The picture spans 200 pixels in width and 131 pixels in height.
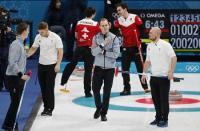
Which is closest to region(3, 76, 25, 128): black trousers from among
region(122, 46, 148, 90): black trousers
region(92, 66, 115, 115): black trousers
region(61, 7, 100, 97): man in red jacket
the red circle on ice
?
region(92, 66, 115, 115): black trousers

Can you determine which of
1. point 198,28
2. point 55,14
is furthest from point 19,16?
point 198,28

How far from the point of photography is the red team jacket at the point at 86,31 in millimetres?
11461

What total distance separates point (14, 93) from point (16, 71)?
36 centimetres

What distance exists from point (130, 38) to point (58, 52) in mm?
2766

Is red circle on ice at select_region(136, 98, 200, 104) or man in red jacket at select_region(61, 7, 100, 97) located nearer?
red circle on ice at select_region(136, 98, 200, 104)

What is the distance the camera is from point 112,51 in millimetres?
9227

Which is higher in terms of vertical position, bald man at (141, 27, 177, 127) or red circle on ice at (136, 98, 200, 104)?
bald man at (141, 27, 177, 127)

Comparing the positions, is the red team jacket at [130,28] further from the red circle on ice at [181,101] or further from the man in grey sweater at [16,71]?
the man in grey sweater at [16,71]

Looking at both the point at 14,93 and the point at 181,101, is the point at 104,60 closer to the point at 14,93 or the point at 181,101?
the point at 14,93

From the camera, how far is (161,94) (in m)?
8.75

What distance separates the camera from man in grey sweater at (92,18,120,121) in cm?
916

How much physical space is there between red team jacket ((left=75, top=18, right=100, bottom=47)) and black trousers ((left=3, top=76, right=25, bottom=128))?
135 inches

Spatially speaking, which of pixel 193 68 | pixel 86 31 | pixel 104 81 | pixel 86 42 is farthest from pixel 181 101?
pixel 193 68

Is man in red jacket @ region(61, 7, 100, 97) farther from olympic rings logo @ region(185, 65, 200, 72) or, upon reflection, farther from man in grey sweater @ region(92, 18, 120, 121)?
olympic rings logo @ region(185, 65, 200, 72)
